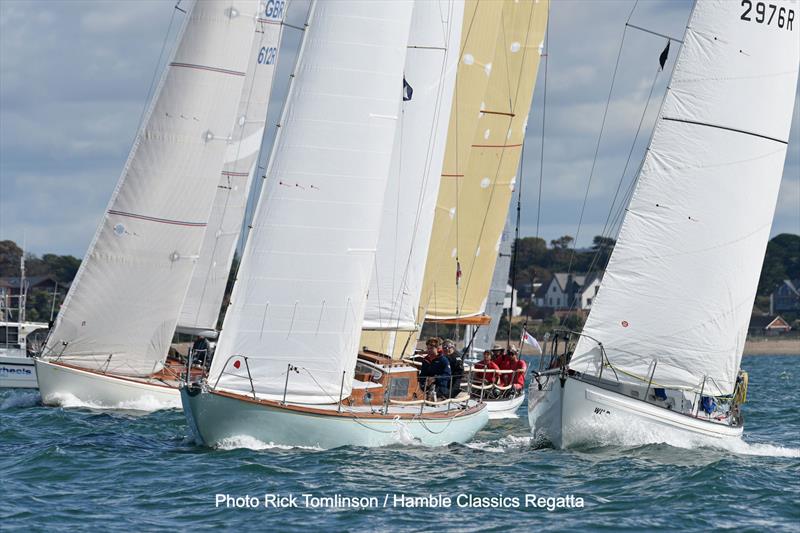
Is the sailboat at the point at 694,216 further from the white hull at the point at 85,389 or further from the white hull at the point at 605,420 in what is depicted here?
the white hull at the point at 85,389

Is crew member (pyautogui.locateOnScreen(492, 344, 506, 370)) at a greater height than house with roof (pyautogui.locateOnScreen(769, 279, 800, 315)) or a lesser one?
lesser

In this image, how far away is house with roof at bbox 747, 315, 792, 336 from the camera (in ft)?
377

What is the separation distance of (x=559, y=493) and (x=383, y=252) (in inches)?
300

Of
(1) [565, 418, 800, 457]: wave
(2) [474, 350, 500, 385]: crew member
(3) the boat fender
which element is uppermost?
(2) [474, 350, 500, 385]: crew member

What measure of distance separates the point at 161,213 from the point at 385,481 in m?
11.7

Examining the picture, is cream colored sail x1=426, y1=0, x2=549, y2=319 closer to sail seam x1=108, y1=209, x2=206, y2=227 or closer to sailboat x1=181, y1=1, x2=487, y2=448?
sail seam x1=108, y1=209, x2=206, y2=227

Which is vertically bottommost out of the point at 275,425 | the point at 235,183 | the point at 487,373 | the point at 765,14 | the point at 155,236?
the point at 275,425

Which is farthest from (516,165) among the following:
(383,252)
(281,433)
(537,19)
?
(281,433)

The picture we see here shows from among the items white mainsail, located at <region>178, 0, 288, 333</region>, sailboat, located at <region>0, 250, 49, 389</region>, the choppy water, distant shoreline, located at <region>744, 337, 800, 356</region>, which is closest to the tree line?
distant shoreline, located at <region>744, 337, 800, 356</region>

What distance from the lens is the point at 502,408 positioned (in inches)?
1088

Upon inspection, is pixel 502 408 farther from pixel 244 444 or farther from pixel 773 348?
pixel 773 348

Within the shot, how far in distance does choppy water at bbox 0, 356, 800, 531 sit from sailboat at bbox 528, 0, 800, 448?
1.35 metres

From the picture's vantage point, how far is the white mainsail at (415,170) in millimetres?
22703

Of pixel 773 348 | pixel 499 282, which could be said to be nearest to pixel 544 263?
pixel 773 348
